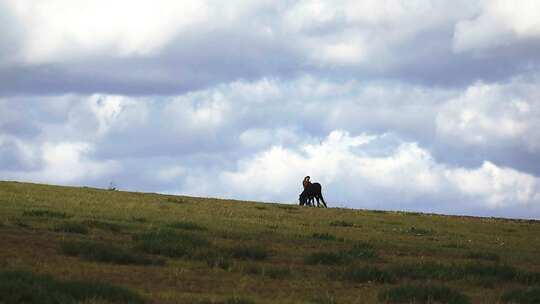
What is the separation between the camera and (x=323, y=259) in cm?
2183

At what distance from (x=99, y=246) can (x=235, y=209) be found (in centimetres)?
1956

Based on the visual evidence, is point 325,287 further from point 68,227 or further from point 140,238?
point 68,227

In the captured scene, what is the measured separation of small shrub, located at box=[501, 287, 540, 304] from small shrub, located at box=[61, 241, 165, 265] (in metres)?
6.86

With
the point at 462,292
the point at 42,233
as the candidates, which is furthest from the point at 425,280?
the point at 42,233

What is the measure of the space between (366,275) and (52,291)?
709 cm

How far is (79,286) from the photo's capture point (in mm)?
14891

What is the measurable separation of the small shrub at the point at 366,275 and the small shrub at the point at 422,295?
2.19 metres

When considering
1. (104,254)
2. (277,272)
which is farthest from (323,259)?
(104,254)

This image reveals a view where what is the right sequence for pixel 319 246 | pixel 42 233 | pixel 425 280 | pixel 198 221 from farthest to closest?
pixel 198 221, pixel 319 246, pixel 42 233, pixel 425 280

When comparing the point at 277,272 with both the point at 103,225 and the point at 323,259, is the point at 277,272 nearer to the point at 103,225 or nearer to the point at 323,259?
the point at 323,259

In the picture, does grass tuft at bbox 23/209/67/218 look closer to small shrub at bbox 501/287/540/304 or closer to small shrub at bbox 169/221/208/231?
small shrub at bbox 169/221/208/231

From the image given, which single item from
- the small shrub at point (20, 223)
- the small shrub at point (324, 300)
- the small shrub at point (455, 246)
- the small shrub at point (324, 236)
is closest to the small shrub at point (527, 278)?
the small shrub at point (324, 300)

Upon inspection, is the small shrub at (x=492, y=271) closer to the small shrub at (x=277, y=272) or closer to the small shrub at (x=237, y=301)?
the small shrub at (x=277, y=272)

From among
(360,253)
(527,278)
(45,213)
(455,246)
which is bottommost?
(527,278)
